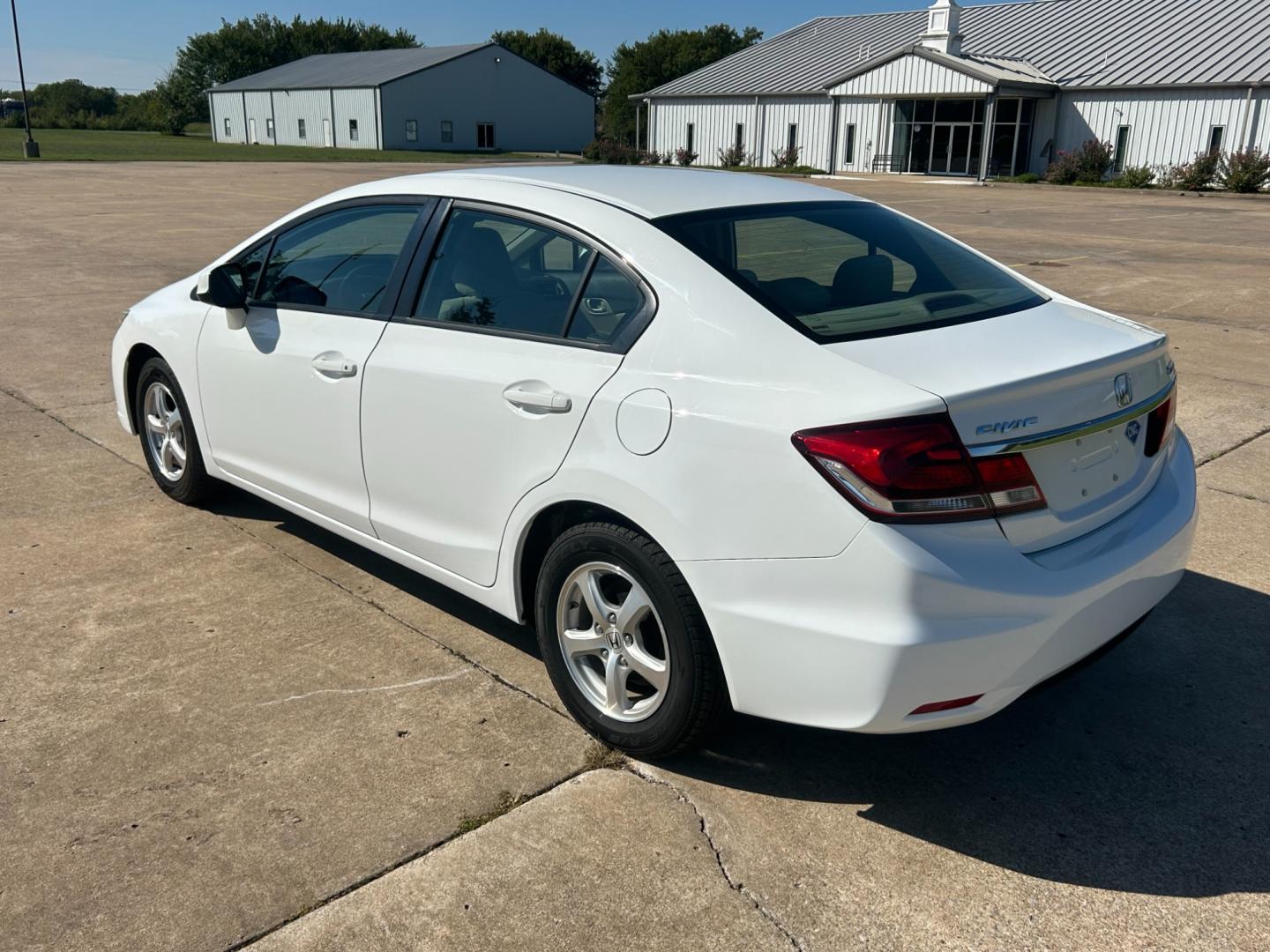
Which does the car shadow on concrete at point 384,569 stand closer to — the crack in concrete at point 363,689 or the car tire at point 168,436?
the car tire at point 168,436

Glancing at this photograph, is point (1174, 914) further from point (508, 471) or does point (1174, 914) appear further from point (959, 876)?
point (508, 471)

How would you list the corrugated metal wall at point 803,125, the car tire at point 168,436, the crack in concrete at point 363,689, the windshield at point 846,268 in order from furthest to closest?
the corrugated metal wall at point 803,125 < the car tire at point 168,436 < the crack in concrete at point 363,689 < the windshield at point 846,268

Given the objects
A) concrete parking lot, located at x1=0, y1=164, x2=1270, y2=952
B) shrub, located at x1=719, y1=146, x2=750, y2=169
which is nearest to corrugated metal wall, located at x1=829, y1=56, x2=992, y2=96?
shrub, located at x1=719, y1=146, x2=750, y2=169

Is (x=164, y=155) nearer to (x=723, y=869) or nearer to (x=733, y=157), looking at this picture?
(x=733, y=157)

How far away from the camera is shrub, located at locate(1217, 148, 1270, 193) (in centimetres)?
3488

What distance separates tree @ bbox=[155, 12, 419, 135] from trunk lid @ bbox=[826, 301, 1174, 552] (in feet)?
346

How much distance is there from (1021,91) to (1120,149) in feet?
13.7

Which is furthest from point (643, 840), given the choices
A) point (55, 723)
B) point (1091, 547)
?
point (55, 723)

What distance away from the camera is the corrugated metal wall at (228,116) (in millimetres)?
88312

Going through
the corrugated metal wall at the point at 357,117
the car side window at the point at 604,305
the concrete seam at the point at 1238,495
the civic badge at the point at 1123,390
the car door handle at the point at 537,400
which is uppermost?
the corrugated metal wall at the point at 357,117

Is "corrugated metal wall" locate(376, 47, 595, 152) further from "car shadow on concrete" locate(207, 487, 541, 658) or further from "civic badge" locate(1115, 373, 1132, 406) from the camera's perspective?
"civic badge" locate(1115, 373, 1132, 406)

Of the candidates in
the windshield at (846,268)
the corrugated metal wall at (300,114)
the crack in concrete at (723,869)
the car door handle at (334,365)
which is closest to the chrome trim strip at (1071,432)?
the windshield at (846,268)

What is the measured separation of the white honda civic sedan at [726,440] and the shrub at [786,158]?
150 ft

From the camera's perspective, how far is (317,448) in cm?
422
